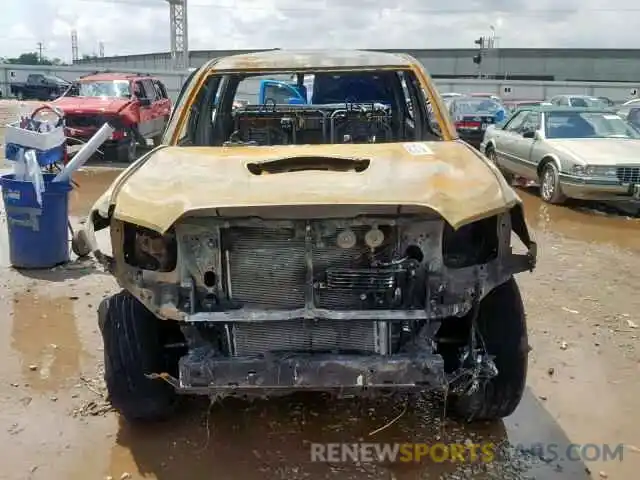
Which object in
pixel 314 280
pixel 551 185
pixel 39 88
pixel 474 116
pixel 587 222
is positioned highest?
pixel 39 88

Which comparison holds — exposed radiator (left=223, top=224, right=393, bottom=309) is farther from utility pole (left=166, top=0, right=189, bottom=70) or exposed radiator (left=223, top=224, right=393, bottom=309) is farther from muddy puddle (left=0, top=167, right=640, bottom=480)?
utility pole (left=166, top=0, right=189, bottom=70)

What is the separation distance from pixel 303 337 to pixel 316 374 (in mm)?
249

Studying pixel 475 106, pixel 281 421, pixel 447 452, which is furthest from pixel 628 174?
pixel 475 106

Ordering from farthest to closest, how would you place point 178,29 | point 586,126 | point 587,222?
point 178,29 → point 586,126 → point 587,222

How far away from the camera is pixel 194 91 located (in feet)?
15.0

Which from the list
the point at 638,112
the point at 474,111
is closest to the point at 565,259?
the point at 638,112

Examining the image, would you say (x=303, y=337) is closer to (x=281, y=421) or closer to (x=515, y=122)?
(x=281, y=421)

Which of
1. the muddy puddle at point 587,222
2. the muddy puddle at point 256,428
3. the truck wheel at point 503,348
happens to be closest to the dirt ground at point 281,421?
the muddy puddle at point 256,428

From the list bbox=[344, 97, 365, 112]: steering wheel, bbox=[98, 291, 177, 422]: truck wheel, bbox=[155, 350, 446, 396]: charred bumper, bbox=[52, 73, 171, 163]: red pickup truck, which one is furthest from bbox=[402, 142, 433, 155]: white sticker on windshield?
bbox=[52, 73, 171, 163]: red pickup truck

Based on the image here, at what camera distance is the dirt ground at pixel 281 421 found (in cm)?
330

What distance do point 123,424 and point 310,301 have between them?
1.37 meters

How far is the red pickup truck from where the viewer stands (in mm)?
13438

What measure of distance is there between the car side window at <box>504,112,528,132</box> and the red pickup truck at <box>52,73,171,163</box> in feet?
20.5

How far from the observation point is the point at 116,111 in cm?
1355
